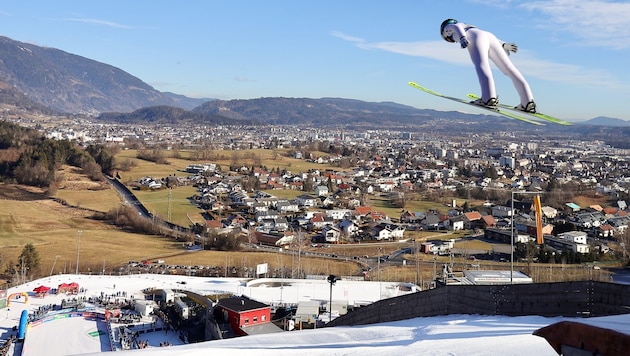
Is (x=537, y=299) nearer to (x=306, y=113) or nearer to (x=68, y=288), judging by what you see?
(x=68, y=288)

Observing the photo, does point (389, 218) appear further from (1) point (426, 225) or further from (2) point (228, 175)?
(2) point (228, 175)

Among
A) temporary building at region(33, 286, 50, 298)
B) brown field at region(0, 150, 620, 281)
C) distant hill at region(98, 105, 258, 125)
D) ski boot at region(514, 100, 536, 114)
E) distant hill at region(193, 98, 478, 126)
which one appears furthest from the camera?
distant hill at region(193, 98, 478, 126)

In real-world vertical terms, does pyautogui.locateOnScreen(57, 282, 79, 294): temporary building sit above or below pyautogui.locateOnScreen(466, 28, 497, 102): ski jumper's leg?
below

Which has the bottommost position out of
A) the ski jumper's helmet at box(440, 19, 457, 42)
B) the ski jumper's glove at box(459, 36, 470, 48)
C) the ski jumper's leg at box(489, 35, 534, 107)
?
the ski jumper's leg at box(489, 35, 534, 107)

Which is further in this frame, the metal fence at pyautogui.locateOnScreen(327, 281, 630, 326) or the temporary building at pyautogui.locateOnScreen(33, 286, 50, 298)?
the temporary building at pyautogui.locateOnScreen(33, 286, 50, 298)

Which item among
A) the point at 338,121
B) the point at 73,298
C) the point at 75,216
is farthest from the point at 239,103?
the point at 73,298

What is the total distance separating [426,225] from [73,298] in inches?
597

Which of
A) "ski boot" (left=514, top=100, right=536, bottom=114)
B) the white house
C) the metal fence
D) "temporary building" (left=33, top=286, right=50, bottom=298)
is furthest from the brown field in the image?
"ski boot" (left=514, top=100, right=536, bottom=114)

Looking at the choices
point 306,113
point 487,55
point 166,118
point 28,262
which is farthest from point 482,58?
point 306,113

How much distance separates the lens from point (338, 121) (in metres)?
142

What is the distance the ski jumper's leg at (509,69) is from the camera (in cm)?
273

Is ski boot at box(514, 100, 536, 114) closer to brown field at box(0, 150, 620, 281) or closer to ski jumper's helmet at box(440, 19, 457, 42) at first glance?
ski jumper's helmet at box(440, 19, 457, 42)

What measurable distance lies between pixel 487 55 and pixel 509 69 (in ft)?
0.50

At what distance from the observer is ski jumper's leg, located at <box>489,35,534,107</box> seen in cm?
273
